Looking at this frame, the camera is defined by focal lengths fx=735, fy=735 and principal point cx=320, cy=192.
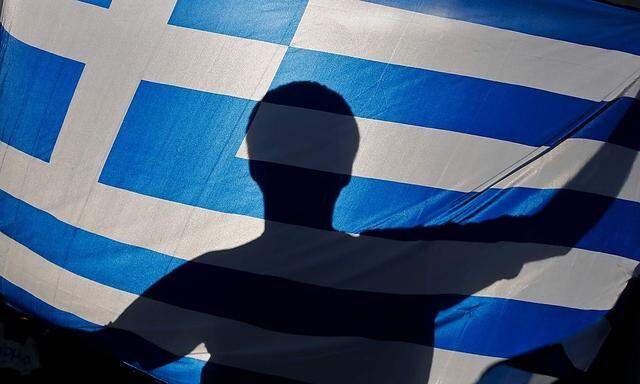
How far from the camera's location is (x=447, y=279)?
2135 mm

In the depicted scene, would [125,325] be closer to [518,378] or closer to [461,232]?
[461,232]

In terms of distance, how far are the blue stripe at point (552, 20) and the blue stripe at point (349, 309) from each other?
2.58 feet

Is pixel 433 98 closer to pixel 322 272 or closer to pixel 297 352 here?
pixel 322 272

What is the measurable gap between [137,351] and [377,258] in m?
0.79

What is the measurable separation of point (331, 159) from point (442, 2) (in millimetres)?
551

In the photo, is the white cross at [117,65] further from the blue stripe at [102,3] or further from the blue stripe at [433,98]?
the blue stripe at [433,98]

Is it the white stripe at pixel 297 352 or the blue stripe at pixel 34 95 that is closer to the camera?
the white stripe at pixel 297 352

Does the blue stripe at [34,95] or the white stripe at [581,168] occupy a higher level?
the white stripe at [581,168]

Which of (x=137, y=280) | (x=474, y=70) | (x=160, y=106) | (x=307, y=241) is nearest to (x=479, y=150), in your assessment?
(x=474, y=70)

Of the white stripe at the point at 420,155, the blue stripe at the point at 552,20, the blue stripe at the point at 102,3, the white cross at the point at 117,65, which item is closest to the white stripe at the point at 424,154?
the white stripe at the point at 420,155

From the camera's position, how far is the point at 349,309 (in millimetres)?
2143

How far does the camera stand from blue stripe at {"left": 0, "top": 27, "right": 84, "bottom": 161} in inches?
89.9

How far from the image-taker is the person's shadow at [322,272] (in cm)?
212

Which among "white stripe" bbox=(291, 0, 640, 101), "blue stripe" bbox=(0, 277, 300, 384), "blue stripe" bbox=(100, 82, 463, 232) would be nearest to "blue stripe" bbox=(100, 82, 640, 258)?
"blue stripe" bbox=(100, 82, 463, 232)
